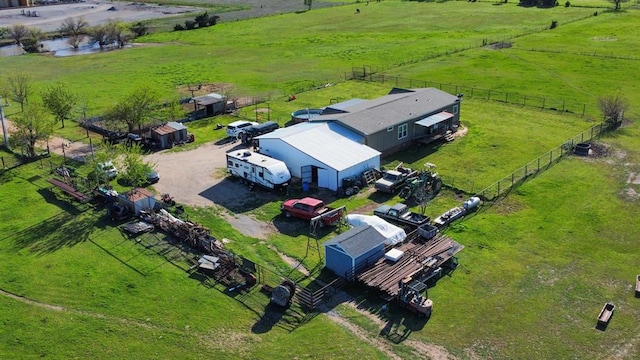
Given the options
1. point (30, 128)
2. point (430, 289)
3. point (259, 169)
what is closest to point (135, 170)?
point (259, 169)

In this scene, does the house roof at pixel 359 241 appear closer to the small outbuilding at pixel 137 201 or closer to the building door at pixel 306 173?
the building door at pixel 306 173

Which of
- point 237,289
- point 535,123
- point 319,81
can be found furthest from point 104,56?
point 237,289

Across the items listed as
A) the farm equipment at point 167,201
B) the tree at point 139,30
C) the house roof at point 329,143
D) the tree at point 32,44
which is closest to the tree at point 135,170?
the farm equipment at point 167,201

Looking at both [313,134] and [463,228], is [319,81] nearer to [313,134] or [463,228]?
[313,134]

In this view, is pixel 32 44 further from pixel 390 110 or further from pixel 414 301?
pixel 414 301

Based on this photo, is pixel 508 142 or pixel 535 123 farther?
pixel 535 123

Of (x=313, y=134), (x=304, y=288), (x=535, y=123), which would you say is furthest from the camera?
(x=535, y=123)
